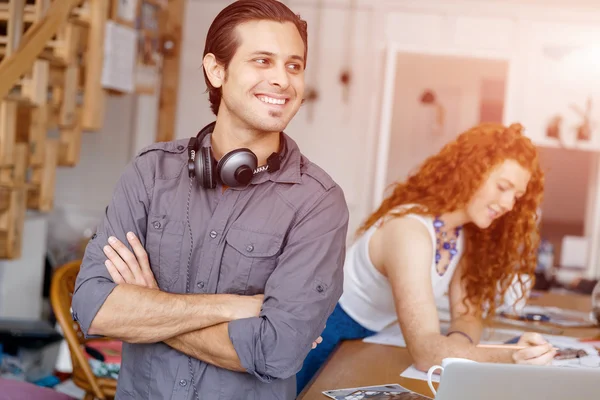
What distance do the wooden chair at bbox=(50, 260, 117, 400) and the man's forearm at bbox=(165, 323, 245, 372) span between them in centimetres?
89

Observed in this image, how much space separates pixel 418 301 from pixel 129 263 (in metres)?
0.78

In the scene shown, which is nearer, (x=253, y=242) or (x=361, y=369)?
(x=253, y=242)

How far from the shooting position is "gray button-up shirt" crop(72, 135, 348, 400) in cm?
149

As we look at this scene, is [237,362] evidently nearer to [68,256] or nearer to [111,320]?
[111,320]

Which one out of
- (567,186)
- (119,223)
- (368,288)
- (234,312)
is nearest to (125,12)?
(368,288)

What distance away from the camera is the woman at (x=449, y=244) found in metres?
2.03

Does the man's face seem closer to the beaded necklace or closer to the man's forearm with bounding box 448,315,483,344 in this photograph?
the beaded necklace

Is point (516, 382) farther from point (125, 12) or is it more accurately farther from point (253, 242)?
point (125, 12)

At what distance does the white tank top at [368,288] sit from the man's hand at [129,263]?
2.65 ft

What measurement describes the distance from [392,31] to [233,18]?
359cm

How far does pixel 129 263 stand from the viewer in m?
1.57

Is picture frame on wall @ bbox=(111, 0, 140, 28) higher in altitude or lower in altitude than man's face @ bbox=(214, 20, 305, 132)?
higher

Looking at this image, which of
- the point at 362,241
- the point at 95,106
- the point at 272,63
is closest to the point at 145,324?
the point at 272,63

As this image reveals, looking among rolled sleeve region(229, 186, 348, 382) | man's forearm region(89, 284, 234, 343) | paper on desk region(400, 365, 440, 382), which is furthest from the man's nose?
paper on desk region(400, 365, 440, 382)
